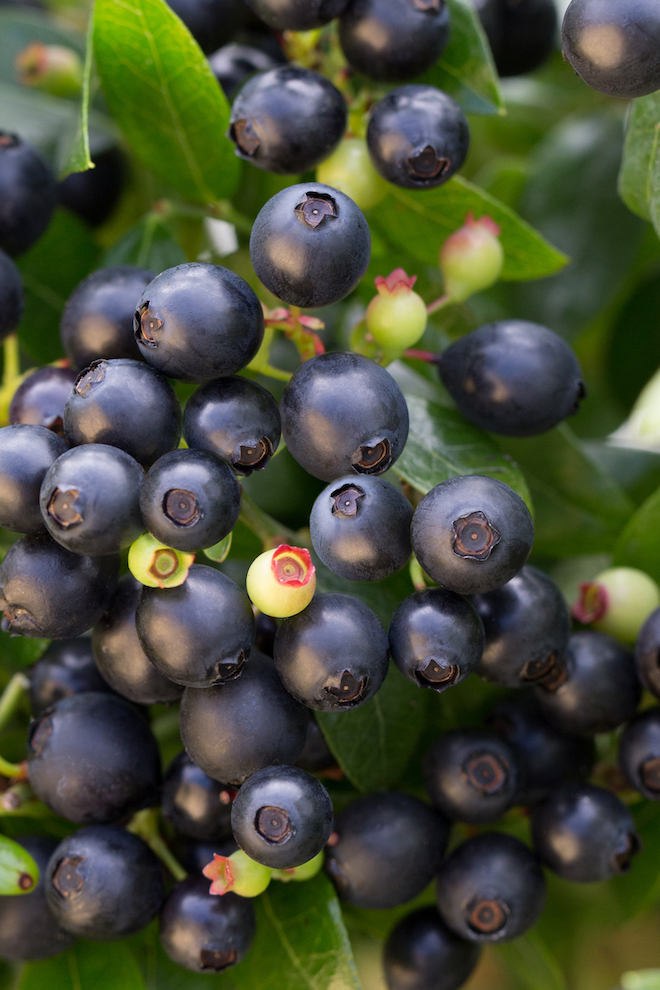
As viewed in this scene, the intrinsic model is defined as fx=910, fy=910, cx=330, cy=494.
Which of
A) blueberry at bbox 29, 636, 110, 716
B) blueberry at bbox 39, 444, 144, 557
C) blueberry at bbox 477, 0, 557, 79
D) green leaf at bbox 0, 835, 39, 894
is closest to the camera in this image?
blueberry at bbox 39, 444, 144, 557

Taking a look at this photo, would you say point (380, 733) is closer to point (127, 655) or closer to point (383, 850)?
point (383, 850)

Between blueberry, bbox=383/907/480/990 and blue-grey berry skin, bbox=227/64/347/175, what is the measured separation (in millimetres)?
681

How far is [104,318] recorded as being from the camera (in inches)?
29.2

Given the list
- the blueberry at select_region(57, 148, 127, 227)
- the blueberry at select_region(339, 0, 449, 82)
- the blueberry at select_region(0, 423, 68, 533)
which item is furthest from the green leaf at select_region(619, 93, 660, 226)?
the blueberry at select_region(57, 148, 127, 227)

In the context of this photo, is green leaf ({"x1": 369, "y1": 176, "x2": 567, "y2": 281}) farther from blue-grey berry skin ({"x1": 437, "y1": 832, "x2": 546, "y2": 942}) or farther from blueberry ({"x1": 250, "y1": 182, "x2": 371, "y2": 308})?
blue-grey berry skin ({"x1": 437, "y1": 832, "x2": 546, "y2": 942})

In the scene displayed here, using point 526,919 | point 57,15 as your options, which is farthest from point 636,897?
point 57,15

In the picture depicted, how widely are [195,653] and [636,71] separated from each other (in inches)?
20.1

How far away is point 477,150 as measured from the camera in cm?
140

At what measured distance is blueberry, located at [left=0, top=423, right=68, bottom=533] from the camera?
2.00 ft

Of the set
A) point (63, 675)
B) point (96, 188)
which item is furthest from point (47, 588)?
point (96, 188)

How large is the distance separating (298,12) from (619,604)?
596mm

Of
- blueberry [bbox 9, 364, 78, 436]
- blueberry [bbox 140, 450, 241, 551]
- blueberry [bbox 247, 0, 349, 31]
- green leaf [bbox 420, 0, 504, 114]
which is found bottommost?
blueberry [bbox 9, 364, 78, 436]

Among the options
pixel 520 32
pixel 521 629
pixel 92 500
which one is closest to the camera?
pixel 92 500

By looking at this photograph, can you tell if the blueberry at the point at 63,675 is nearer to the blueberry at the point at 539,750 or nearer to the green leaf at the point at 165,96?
the blueberry at the point at 539,750
